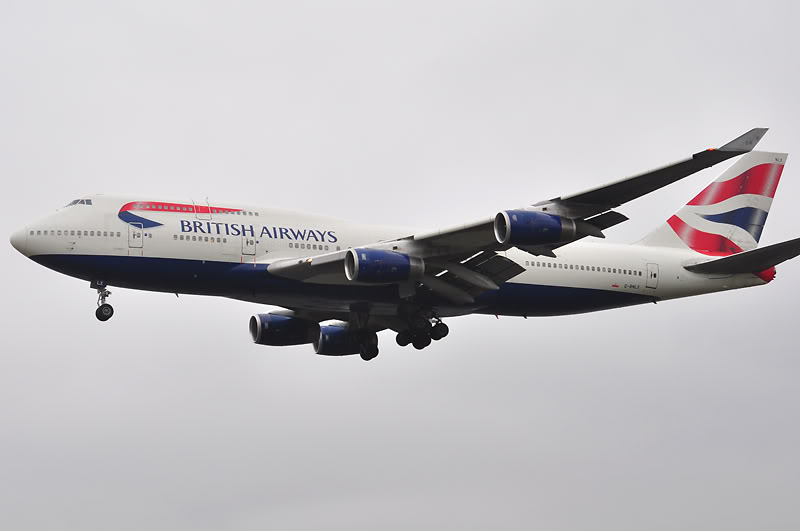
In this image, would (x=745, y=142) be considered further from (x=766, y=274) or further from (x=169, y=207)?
(x=169, y=207)

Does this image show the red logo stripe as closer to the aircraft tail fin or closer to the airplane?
the airplane

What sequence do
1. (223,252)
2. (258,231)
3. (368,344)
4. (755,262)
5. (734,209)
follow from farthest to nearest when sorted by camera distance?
1. (734,209)
2. (368,344)
3. (755,262)
4. (258,231)
5. (223,252)

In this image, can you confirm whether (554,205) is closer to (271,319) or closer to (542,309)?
(542,309)

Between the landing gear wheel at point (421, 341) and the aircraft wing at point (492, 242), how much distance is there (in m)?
2.04

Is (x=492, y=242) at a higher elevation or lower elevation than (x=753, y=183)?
lower

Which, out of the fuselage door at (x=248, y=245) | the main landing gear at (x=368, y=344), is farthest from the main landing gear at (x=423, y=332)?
the fuselage door at (x=248, y=245)

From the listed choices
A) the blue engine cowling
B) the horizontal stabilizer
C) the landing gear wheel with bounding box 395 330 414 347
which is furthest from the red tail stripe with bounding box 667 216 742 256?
the blue engine cowling

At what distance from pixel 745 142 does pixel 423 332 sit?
15.4m

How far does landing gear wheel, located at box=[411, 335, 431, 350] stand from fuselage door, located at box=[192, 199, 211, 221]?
917cm

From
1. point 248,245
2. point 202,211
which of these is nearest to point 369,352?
point 248,245

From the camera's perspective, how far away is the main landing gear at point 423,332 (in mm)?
44844

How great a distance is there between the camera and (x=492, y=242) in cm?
4128

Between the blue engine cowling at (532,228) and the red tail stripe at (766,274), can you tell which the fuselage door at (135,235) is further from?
the red tail stripe at (766,274)

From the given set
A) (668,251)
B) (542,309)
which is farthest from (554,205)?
(668,251)
